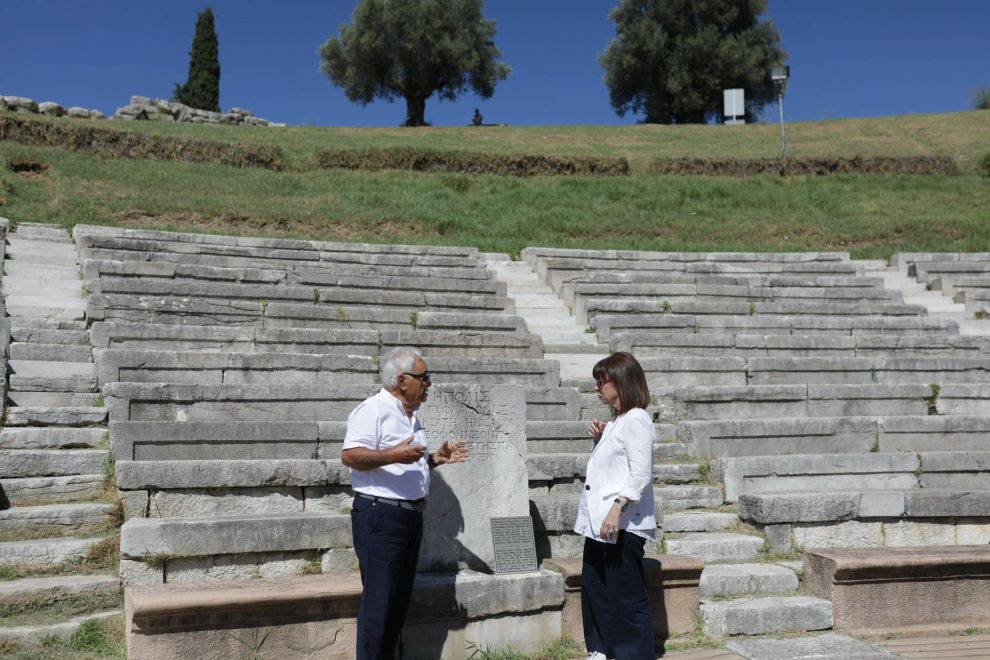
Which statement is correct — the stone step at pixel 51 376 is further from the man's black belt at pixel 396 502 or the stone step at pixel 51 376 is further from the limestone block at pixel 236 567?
the man's black belt at pixel 396 502

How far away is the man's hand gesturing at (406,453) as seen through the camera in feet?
13.6

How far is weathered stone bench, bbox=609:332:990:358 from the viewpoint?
1000cm

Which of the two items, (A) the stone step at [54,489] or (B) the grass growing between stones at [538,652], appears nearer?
(B) the grass growing between stones at [538,652]

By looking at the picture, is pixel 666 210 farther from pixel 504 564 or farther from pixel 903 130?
pixel 903 130

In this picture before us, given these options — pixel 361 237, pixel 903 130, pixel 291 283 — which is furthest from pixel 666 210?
pixel 903 130

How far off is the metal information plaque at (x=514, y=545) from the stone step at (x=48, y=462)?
279cm

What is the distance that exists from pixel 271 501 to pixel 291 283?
554 cm

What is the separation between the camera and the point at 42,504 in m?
5.61

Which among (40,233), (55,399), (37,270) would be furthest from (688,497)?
(40,233)

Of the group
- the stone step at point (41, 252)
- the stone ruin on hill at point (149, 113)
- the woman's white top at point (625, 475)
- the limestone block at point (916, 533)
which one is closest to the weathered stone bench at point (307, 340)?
the stone step at point (41, 252)

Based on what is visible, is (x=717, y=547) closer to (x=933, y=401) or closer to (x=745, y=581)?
(x=745, y=581)

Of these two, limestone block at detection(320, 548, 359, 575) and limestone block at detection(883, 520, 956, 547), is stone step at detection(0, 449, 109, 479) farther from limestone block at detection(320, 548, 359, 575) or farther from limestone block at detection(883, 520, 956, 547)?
limestone block at detection(883, 520, 956, 547)

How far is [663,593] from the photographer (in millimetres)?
5301

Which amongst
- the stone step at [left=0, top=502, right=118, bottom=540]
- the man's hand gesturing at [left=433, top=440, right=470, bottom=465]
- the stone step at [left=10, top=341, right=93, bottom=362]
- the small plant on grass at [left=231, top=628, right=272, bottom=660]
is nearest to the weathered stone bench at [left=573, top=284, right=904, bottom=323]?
the stone step at [left=10, top=341, right=93, bottom=362]
